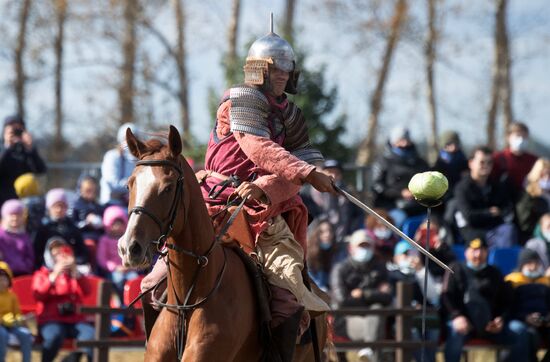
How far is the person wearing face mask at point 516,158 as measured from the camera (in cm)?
1364

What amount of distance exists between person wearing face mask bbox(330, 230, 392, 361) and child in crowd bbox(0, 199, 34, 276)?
3055 mm

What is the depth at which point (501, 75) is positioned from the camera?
87.0 ft

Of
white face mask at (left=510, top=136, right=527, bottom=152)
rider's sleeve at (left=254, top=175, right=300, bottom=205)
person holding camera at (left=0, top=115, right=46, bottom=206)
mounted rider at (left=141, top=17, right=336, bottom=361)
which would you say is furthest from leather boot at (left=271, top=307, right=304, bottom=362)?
white face mask at (left=510, top=136, right=527, bottom=152)

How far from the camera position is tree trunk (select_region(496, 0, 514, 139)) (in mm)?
25797

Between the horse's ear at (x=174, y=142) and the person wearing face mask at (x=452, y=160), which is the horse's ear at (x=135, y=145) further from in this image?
the person wearing face mask at (x=452, y=160)

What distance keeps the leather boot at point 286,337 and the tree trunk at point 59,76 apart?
19758 millimetres

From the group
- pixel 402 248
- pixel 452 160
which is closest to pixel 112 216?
pixel 402 248

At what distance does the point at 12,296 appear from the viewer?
10.6m

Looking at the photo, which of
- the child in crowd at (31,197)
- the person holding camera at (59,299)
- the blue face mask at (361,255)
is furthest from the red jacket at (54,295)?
the blue face mask at (361,255)

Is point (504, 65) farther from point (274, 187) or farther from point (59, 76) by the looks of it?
point (274, 187)

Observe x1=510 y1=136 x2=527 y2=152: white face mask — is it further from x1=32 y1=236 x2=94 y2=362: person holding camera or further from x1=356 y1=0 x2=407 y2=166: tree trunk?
x1=356 y1=0 x2=407 y2=166: tree trunk

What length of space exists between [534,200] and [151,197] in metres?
8.23

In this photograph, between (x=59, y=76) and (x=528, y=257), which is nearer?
(x=528, y=257)

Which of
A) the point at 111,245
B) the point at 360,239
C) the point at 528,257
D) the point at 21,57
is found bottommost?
the point at 528,257
